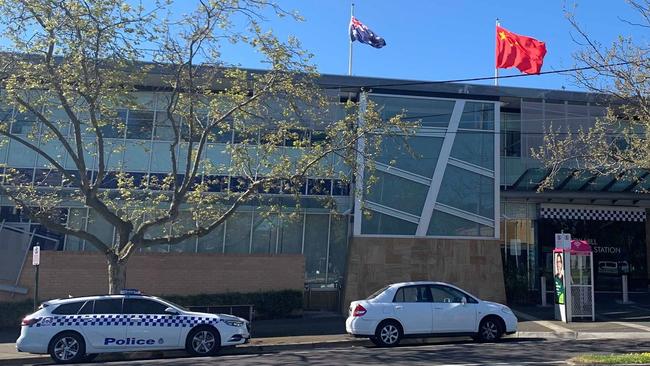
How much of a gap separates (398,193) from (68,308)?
500 inches

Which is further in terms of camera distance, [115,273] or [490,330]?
[115,273]

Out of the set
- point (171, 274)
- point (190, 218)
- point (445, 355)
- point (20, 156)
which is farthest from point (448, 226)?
point (20, 156)

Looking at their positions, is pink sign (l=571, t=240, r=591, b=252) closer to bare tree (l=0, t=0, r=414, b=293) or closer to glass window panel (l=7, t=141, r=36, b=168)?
bare tree (l=0, t=0, r=414, b=293)

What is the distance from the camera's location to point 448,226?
22.5m

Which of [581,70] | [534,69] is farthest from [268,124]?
[534,69]

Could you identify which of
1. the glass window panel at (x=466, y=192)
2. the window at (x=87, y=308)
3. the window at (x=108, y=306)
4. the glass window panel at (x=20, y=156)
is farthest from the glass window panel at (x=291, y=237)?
the window at (x=87, y=308)

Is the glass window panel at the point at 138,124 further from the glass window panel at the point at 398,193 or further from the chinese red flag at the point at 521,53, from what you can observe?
the chinese red flag at the point at 521,53

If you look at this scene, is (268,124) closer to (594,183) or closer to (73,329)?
(73,329)

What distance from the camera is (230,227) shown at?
2320 centimetres

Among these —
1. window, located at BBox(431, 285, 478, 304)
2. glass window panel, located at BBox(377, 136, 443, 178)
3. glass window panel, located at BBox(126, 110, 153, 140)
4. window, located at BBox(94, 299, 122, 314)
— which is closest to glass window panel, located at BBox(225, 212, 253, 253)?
glass window panel, located at BBox(126, 110, 153, 140)

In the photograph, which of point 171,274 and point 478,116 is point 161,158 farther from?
point 478,116

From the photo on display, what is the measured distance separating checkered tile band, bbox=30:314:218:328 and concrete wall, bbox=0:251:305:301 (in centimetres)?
684

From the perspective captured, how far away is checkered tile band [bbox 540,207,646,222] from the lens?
2542 centimetres

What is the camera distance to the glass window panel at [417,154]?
73.6 ft
